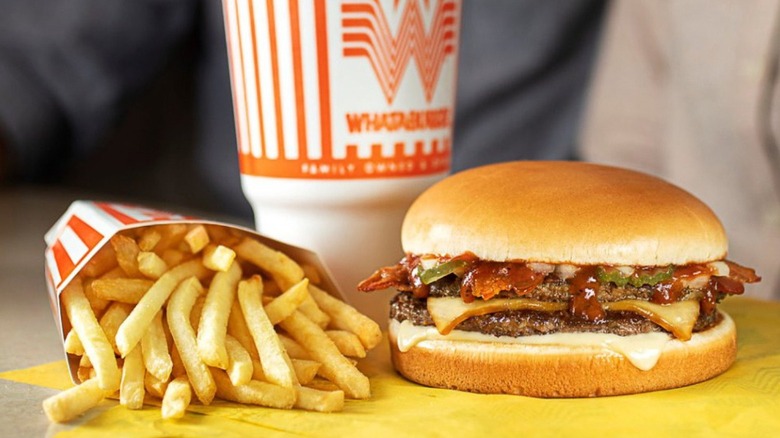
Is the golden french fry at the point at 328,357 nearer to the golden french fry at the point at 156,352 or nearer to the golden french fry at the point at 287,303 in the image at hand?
the golden french fry at the point at 287,303

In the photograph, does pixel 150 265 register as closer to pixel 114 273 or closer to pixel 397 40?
pixel 114 273

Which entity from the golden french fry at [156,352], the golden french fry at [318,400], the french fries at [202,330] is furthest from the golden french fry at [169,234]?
the golden french fry at [318,400]

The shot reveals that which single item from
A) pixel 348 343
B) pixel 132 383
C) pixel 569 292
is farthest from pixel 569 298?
pixel 132 383

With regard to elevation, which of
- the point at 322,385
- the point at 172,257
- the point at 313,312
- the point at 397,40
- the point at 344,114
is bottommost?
the point at 322,385

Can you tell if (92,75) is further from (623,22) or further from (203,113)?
(623,22)

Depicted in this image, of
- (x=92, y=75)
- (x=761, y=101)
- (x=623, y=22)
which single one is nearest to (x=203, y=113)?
(x=92, y=75)

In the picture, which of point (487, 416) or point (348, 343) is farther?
point (348, 343)
